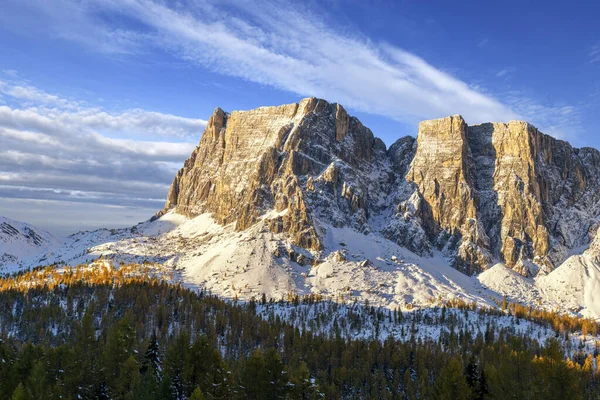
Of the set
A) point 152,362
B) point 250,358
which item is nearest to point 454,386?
point 250,358

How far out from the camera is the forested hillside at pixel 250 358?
68312 millimetres

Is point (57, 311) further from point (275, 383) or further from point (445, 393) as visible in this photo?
point (445, 393)

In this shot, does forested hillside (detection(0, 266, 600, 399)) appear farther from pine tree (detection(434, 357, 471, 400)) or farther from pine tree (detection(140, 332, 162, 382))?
pine tree (detection(140, 332, 162, 382))

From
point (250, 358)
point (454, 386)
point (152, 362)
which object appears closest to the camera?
point (454, 386)

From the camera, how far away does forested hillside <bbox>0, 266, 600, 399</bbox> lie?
6831cm

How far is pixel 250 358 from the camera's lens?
230 ft

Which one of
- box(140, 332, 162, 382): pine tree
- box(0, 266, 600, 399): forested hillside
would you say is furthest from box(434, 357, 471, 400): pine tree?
box(140, 332, 162, 382): pine tree

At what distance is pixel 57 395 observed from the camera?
69.1m

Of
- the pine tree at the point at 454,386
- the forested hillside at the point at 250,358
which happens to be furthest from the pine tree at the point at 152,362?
the pine tree at the point at 454,386

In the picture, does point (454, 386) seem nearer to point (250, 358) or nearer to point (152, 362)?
point (250, 358)

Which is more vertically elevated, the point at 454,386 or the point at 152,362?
the point at 454,386

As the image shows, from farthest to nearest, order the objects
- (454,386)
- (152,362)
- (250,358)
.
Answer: (152,362), (250,358), (454,386)

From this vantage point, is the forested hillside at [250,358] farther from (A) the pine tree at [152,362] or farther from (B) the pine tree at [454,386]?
(A) the pine tree at [152,362]

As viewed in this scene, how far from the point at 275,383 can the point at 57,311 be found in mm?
149611
